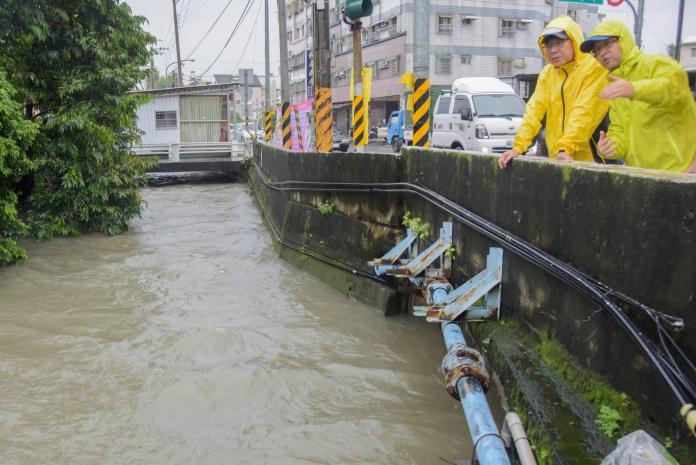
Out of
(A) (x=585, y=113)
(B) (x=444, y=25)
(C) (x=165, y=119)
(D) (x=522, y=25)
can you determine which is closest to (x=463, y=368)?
(A) (x=585, y=113)

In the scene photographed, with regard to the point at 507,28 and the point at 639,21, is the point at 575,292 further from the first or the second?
the point at 507,28

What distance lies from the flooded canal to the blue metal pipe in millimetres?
653

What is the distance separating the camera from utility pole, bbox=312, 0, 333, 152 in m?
10.2

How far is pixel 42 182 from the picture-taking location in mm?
10734

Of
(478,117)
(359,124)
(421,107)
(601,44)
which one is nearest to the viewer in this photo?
(601,44)

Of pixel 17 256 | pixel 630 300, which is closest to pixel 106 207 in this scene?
pixel 17 256

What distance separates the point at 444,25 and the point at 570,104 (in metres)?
35.2

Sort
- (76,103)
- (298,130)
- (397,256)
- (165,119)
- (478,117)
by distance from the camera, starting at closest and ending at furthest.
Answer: (397,256)
(76,103)
(478,117)
(298,130)
(165,119)

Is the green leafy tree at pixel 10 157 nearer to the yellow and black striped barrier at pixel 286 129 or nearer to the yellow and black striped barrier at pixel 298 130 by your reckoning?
the yellow and black striped barrier at pixel 298 130

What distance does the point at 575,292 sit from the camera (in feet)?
10.6

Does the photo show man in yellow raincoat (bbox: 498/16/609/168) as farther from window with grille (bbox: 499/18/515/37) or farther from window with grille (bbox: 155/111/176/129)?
window with grille (bbox: 499/18/515/37)

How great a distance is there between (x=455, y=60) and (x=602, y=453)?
37.2 m

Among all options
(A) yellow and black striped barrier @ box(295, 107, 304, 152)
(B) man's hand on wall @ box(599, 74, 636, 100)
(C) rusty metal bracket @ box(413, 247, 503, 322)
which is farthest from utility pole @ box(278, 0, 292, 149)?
(B) man's hand on wall @ box(599, 74, 636, 100)

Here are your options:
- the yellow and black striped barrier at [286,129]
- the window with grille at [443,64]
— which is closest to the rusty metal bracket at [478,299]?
the yellow and black striped barrier at [286,129]
